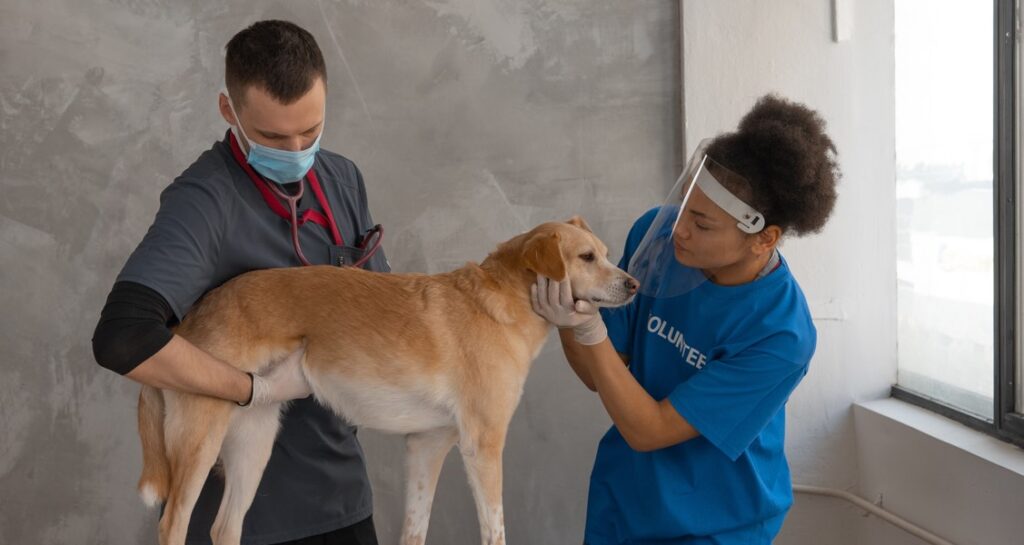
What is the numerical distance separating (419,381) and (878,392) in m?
2.10

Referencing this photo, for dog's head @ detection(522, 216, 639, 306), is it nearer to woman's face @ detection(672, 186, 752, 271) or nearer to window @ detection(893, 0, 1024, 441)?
woman's face @ detection(672, 186, 752, 271)

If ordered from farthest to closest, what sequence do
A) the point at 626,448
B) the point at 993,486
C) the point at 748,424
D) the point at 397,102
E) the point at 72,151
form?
the point at 397,102 < the point at 72,151 < the point at 993,486 < the point at 626,448 < the point at 748,424

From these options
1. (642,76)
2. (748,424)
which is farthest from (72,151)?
(748,424)

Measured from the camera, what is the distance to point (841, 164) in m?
3.19

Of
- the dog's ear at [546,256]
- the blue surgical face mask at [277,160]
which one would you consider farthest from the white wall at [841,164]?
the blue surgical face mask at [277,160]

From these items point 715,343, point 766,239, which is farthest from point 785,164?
point 715,343

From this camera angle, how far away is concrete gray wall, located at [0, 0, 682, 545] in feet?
9.66

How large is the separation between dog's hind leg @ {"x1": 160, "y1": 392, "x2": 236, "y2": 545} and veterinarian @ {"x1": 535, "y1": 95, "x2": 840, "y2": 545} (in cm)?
69

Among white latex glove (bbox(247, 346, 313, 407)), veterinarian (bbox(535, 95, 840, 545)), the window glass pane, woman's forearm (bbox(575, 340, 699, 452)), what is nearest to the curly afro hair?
veterinarian (bbox(535, 95, 840, 545))

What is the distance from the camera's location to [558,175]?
3285mm

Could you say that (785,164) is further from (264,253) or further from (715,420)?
(264,253)

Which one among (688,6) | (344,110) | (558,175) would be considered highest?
(688,6)

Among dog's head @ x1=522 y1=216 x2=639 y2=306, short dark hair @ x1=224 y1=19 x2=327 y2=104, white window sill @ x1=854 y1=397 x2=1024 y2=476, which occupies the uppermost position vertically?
short dark hair @ x1=224 y1=19 x2=327 y2=104

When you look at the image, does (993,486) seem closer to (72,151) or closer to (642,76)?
(642,76)
